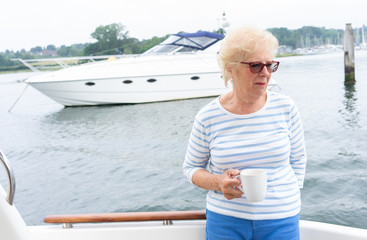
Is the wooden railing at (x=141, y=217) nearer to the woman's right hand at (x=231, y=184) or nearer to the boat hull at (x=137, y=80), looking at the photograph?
the woman's right hand at (x=231, y=184)

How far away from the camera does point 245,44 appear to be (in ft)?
4.98

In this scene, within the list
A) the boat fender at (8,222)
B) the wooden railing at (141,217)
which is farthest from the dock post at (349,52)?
the boat fender at (8,222)

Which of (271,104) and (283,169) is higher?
(271,104)

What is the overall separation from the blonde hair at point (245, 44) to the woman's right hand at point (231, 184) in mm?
432

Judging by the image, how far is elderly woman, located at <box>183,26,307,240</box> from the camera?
1.54 m

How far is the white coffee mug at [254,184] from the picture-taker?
4.45 ft

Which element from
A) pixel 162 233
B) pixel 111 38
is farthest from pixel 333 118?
pixel 111 38

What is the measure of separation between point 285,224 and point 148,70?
43.3 feet

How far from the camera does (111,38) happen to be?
6412 centimetres

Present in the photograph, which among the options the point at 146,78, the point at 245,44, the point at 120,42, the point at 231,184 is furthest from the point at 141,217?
the point at 120,42

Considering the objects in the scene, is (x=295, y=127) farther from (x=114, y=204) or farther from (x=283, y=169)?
(x=114, y=204)

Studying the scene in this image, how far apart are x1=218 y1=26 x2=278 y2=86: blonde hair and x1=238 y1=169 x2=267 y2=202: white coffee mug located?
46cm

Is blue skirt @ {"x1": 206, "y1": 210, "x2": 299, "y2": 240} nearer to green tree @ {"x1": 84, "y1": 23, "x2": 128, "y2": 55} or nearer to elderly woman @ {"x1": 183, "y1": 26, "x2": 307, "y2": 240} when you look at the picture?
elderly woman @ {"x1": 183, "y1": 26, "x2": 307, "y2": 240}

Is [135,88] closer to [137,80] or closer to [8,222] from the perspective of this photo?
[137,80]
